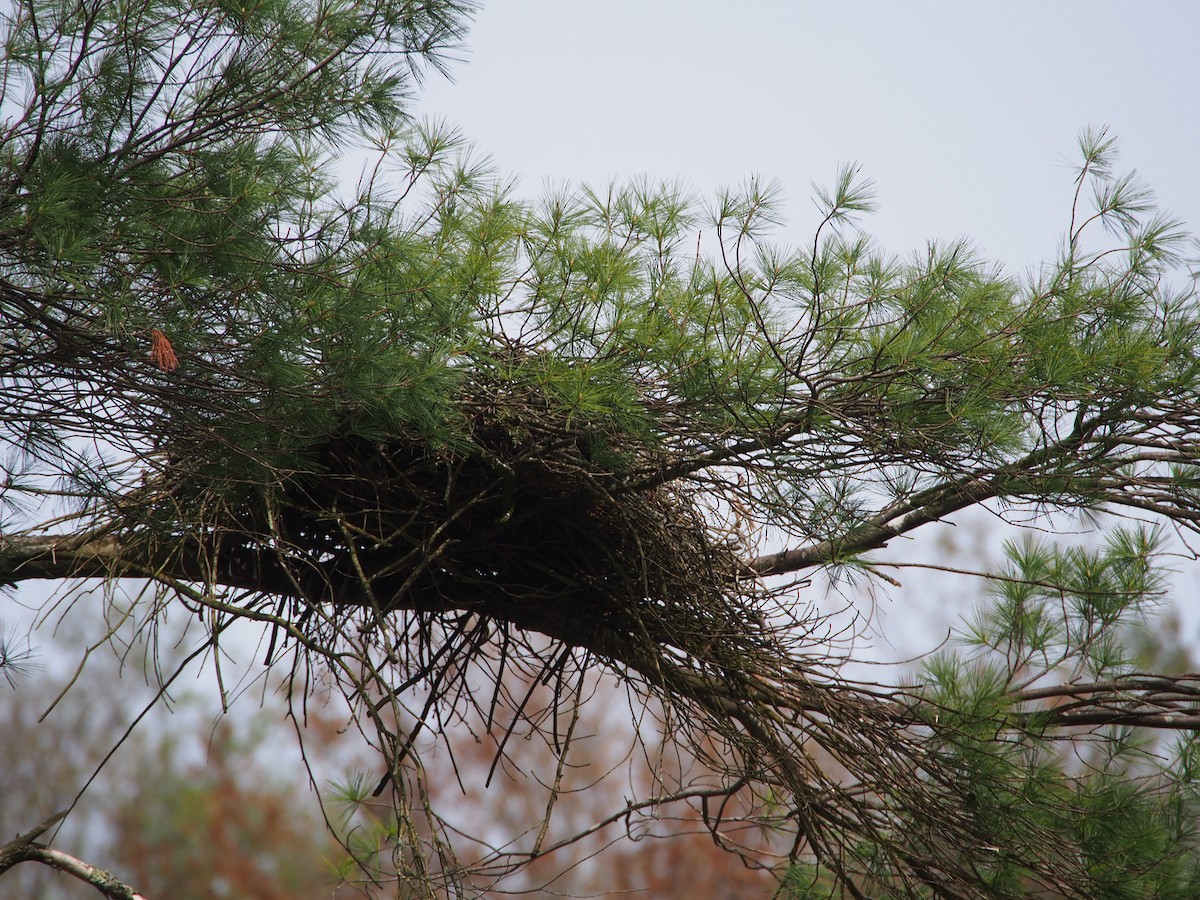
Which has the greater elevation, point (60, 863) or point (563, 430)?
point (563, 430)

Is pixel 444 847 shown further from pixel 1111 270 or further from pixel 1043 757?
pixel 1111 270

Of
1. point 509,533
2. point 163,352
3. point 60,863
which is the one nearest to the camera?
point 163,352

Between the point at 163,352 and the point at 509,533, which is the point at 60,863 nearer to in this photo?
the point at 509,533

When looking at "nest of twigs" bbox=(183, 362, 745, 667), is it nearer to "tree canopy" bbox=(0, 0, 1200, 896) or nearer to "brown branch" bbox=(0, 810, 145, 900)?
"tree canopy" bbox=(0, 0, 1200, 896)

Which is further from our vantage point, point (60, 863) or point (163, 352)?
point (60, 863)

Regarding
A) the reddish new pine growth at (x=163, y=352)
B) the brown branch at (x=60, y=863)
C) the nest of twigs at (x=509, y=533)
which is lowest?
the brown branch at (x=60, y=863)

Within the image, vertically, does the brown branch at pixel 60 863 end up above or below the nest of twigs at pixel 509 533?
below

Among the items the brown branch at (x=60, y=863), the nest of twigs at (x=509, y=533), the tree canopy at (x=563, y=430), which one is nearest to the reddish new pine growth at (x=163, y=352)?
the tree canopy at (x=563, y=430)

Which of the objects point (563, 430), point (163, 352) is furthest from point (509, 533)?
point (163, 352)

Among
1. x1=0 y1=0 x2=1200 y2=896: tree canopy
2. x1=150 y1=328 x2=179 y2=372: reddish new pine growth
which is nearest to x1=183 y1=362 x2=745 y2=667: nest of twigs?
x1=0 y1=0 x2=1200 y2=896: tree canopy

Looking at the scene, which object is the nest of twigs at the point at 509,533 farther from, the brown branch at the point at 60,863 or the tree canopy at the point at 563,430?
the brown branch at the point at 60,863

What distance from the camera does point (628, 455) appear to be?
1585 millimetres

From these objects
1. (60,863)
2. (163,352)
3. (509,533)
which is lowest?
(60,863)

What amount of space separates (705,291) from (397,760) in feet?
2.58
